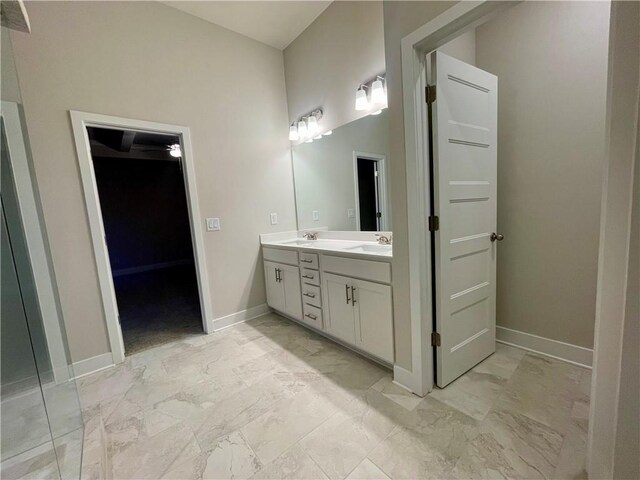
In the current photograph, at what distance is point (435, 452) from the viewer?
4.11 feet

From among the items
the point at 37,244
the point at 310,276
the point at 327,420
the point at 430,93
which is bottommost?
the point at 327,420

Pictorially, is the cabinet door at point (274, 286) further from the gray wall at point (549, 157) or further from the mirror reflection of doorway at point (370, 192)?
the gray wall at point (549, 157)

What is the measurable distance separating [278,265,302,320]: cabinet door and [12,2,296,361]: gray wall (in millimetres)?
495

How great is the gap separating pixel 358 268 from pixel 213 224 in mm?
1645

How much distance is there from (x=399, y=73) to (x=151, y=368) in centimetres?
279

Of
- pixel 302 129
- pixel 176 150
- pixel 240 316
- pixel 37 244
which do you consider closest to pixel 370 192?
pixel 302 129

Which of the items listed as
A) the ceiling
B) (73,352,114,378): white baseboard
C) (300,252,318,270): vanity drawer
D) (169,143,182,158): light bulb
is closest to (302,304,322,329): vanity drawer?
(300,252,318,270): vanity drawer

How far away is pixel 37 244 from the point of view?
1818 mm

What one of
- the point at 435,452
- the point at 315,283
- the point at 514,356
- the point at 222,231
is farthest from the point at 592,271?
the point at 222,231

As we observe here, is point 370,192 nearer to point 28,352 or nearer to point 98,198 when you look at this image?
point 98,198

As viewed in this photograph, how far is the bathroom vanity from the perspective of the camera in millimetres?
1801

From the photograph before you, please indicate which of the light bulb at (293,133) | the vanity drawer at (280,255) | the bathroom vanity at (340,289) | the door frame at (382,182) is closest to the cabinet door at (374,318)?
the bathroom vanity at (340,289)

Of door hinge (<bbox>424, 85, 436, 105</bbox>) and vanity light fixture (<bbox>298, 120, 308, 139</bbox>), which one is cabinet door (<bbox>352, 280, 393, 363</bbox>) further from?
vanity light fixture (<bbox>298, 120, 308, 139</bbox>)

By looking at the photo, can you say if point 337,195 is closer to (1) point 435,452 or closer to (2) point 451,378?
(2) point 451,378
